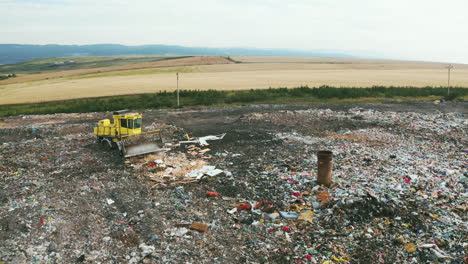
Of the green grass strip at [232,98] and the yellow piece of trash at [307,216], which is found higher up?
the green grass strip at [232,98]

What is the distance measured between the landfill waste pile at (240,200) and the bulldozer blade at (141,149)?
0.83ft

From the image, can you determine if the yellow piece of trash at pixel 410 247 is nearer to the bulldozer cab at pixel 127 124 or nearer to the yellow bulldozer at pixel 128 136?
the yellow bulldozer at pixel 128 136

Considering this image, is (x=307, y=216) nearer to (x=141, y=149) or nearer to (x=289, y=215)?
(x=289, y=215)

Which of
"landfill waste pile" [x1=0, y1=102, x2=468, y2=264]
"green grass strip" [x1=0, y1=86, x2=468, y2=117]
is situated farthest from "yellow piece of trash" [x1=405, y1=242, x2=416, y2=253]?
"green grass strip" [x1=0, y1=86, x2=468, y2=117]

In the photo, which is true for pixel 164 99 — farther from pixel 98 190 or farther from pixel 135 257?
pixel 135 257

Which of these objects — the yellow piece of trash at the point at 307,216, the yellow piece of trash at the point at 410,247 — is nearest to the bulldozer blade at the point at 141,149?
the yellow piece of trash at the point at 307,216

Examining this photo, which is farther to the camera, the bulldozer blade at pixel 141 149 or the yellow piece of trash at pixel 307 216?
the bulldozer blade at pixel 141 149

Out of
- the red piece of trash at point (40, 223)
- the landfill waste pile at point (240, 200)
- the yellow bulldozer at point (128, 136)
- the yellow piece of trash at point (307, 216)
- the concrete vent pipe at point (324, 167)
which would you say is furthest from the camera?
the yellow bulldozer at point (128, 136)

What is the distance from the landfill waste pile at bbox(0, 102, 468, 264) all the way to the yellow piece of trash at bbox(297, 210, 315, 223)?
6 cm

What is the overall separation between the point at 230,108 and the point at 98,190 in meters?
14.2

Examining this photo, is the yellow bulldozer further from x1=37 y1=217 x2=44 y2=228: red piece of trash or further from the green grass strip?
the green grass strip

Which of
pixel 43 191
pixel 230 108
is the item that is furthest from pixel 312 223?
pixel 230 108

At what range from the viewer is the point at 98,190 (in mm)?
8570

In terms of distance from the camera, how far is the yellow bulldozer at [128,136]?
36.4 ft
